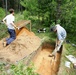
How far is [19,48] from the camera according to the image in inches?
324

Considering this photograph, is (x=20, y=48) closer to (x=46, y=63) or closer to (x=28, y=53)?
(x=28, y=53)

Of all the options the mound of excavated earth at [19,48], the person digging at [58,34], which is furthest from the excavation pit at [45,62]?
the mound of excavated earth at [19,48]

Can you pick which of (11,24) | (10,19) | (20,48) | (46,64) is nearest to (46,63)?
(46,64)

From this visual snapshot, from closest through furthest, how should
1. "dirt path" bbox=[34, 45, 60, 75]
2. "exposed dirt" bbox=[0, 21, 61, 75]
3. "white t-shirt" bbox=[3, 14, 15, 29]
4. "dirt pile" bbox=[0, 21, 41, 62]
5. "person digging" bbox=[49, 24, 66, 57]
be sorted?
"dirt pile" bbox=[0, 21, 41, 62], "exposed dirt" bbox=[0, 21, 61, 75], "dirt path" bbox=[34, 45, 60, 75], "white t-shirt" bbox=[3, 14, 15, 29], "person digging" bbox=[49, 24, 66, 57]

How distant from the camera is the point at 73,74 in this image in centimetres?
760

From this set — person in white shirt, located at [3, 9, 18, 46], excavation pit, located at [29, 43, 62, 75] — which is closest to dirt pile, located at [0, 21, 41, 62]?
person in white shirt, located at [3, 9, 18, 46]

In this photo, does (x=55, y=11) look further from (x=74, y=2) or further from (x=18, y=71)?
(x=18, y=71)

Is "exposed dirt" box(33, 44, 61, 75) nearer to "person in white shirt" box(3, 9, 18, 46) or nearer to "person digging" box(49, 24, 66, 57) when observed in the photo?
"person digging" box(49, 24, 66, 57)

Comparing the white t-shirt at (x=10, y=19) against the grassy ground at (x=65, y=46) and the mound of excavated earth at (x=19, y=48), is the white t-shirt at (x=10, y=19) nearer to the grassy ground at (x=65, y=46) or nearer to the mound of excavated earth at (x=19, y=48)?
the mound of excavated earth at (x=19, y=48)

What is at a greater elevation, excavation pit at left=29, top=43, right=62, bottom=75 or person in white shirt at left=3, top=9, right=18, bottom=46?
person in white shirt at left=3, top=9, right=18, bottom=46

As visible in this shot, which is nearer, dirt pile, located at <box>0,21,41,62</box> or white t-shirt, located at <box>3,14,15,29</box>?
dirt pile, located at <box>0,21,41,62</box>

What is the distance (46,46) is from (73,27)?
7.75ft

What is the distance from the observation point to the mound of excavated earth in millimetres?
7433

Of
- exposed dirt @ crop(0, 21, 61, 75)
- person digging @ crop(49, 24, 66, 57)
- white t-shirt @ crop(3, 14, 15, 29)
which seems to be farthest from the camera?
person digging @ crop(49, 24, 66, 57)
